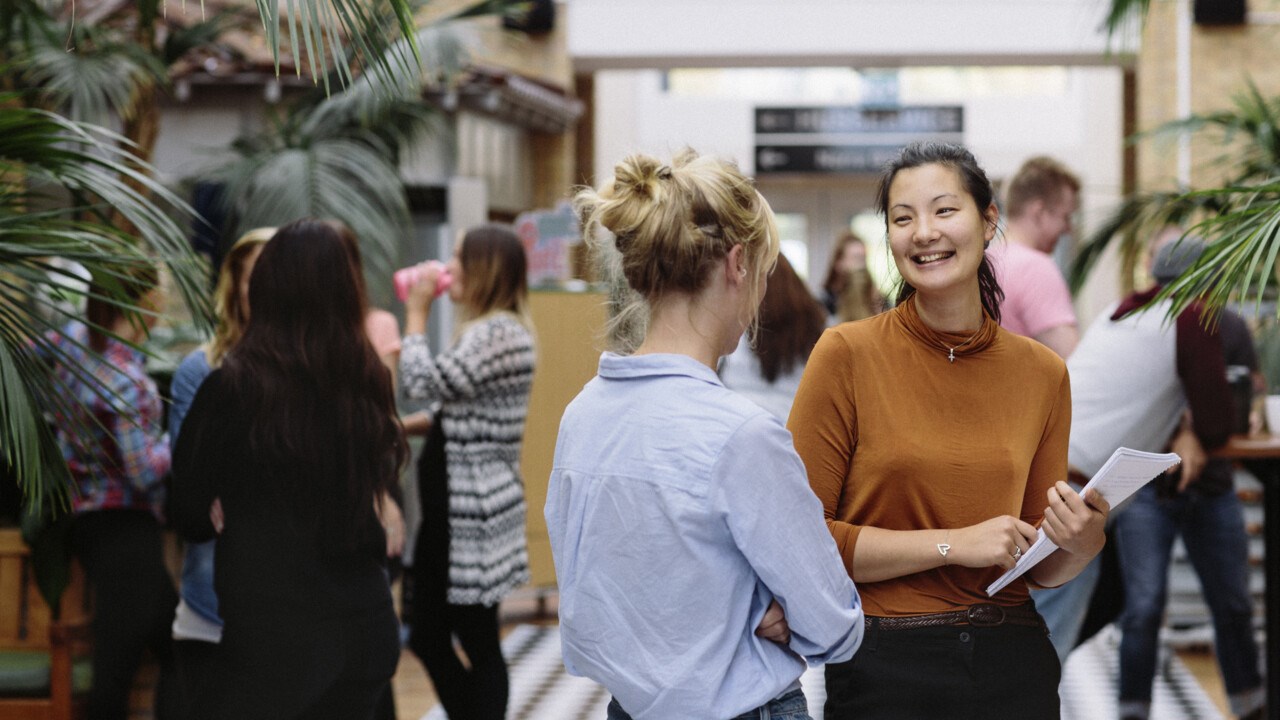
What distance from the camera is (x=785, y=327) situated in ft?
13.1

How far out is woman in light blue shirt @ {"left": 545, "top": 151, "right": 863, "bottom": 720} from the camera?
1.50 metres

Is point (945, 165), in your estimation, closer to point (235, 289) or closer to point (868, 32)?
point (235, 289)

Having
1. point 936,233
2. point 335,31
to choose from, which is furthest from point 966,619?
point 335,31

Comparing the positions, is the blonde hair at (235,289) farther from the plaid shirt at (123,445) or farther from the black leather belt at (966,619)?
the black leather belt at (966,619)

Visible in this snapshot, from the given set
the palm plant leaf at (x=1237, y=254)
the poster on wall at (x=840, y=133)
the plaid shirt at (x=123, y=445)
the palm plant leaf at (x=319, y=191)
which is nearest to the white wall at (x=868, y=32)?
the poster on wall at (x=840, y=133)

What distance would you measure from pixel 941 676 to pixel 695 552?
1.66 feet

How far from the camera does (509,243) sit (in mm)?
3762

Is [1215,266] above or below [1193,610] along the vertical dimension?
above

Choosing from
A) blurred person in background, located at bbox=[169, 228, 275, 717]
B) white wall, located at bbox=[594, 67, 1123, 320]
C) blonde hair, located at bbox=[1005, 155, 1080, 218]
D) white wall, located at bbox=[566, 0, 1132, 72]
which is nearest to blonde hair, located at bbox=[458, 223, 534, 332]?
blurred person in background, located at bbox=[169, 228, 275, 717]

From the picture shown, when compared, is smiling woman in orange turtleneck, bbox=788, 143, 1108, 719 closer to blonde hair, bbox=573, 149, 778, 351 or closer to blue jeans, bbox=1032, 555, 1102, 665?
blonde hair, bbox=573, 149, 778, 351

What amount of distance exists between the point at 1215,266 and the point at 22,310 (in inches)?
79.5

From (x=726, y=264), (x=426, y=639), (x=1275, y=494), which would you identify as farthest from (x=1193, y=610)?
(x=726, y=264)

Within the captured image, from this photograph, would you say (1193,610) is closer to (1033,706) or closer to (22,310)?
(1033,706)

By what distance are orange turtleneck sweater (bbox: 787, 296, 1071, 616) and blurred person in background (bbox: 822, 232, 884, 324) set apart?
3.30 meters
